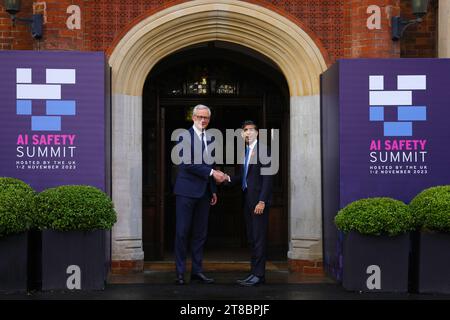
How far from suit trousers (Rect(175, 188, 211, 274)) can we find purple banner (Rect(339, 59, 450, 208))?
1.70 m

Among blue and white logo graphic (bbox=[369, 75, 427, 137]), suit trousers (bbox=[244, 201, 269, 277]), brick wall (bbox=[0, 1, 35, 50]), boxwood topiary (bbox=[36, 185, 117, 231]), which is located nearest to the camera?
boxwood topiary (bbox=[36, 185, 117, 231])

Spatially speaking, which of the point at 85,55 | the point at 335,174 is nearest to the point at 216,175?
the point at 335,174

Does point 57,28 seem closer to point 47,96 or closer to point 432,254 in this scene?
point 47,96

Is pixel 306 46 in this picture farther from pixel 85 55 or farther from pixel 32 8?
pixel 32 8

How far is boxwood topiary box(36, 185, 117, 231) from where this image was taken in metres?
8.85

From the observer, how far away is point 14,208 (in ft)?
28.4

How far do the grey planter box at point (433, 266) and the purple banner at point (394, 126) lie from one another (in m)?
0.92

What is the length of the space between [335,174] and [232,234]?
4069 millimetres

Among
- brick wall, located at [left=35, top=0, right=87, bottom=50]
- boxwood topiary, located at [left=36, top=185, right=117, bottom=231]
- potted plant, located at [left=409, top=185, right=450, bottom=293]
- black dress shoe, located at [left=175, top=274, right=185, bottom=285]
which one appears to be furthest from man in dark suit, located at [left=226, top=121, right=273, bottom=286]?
brick wall, located at [left=35, top=0, right=87, bottom=50]

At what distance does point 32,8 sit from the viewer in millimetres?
11211

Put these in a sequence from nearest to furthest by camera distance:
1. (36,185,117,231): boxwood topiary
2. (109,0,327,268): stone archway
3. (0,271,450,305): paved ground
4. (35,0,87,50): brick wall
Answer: (0,271,450,305): paved ground, (36,185,117,231): boxwood topiary, (35,0,87,50): brick wall, (109,0,327,268): stone archway

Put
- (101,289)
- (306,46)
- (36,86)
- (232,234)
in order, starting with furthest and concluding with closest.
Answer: (232,234), (306,46), (36,86), (101,289)

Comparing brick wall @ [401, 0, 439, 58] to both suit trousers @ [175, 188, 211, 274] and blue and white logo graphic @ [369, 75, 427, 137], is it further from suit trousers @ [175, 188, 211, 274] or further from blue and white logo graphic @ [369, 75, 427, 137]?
suit trousers @ [175, 188, 211, 274]

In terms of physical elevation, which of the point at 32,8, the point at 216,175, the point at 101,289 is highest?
the point at 32,8
